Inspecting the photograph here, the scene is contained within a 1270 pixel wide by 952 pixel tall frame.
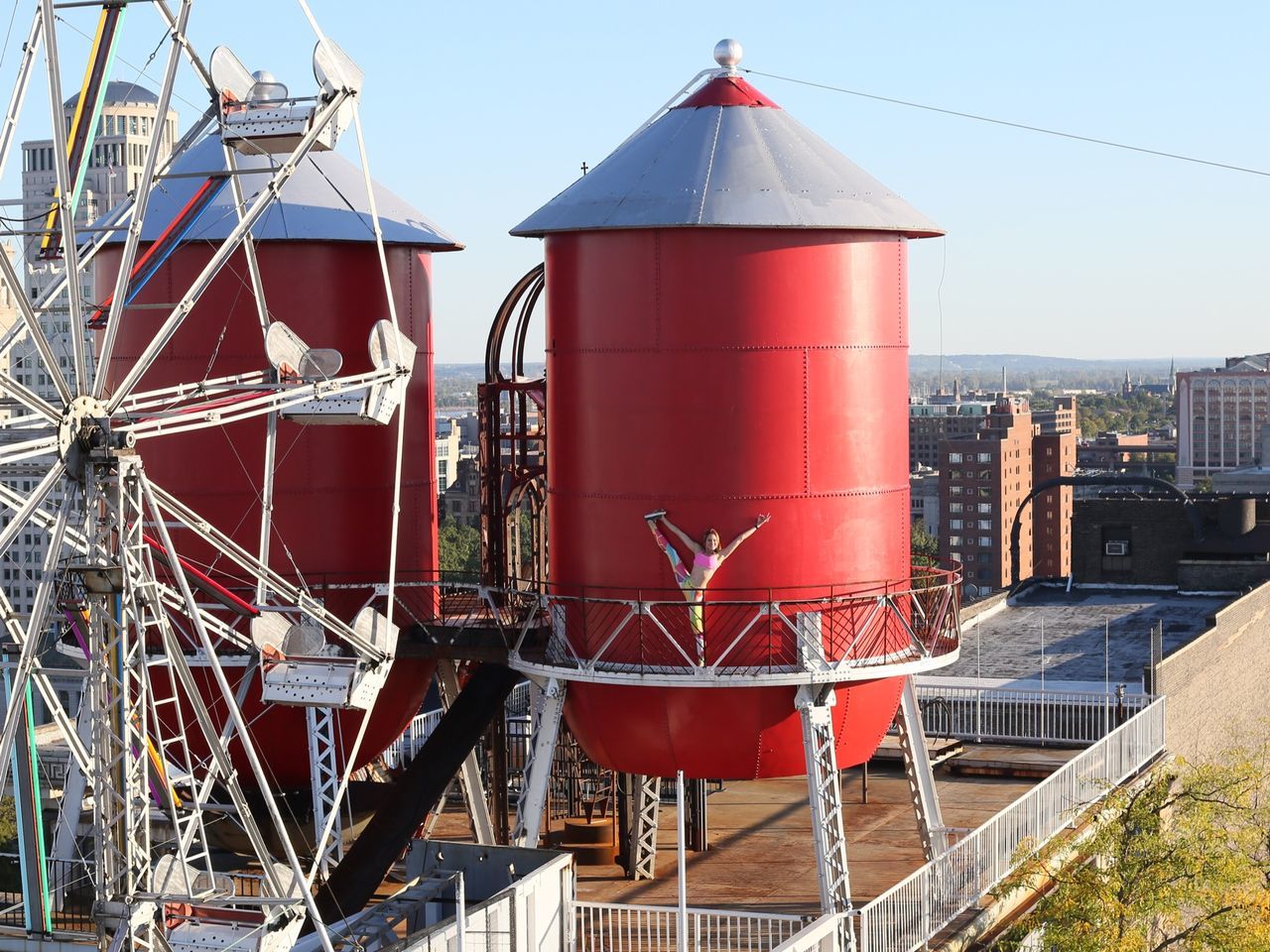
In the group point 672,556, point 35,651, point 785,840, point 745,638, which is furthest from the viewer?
point 785,840

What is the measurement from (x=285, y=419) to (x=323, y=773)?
554 cm

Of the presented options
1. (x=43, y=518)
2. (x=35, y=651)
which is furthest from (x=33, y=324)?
(x=35, y=651)

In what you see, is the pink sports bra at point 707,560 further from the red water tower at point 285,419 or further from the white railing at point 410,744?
the white railing at point 410,744

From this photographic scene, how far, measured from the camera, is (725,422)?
26.9 m

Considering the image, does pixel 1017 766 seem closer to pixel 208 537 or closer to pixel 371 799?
pixel 371 799

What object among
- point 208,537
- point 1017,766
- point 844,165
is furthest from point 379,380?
point 1017,766

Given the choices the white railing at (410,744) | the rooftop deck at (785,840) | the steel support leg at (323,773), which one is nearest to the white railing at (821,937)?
the rooftop deck at (785,840)

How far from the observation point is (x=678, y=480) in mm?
27094

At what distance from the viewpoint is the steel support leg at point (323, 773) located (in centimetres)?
2847

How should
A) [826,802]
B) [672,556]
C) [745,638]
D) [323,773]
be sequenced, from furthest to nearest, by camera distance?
[323,773] → [672,556] → [745,638] → [826,802]

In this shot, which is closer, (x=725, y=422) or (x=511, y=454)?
(x=725, y=422)

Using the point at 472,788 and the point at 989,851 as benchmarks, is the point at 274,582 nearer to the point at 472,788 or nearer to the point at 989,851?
the point at 472,788

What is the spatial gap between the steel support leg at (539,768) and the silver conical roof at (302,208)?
7.47m

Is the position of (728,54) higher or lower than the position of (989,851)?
higher
